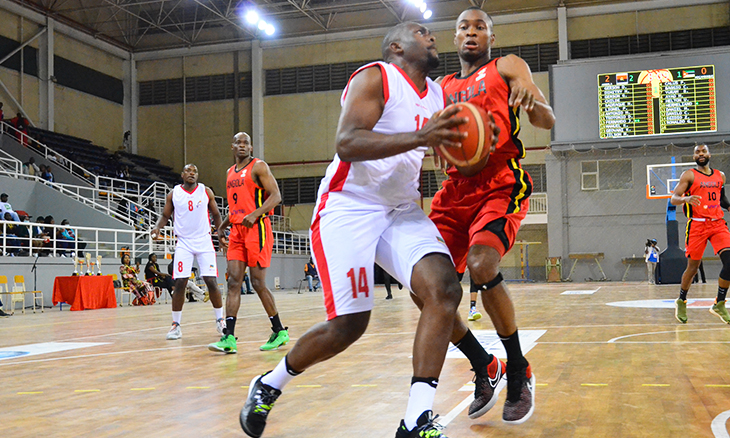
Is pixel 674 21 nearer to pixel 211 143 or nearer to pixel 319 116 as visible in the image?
pixel 319 116

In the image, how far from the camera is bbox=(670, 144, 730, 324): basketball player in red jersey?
25.0ft

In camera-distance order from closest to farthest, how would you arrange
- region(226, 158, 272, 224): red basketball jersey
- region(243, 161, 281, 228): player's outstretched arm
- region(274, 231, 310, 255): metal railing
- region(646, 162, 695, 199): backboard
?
region(243, 161, 281, 228): player's outstretched arm, region(226, 158, 272, 224): red basketball jersey, region(646, 162, 695, 199): backboard, region(274, 231, 310, 255): metal railing

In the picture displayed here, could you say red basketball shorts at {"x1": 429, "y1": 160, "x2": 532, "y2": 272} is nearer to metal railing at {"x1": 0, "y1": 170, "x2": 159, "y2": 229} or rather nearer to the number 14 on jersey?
the number 14 on jersey

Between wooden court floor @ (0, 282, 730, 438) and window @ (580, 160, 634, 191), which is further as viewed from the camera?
window @ (580, 160, 634, 191)

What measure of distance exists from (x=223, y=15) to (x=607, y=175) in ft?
54.4

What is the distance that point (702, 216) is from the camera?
7.79 meters

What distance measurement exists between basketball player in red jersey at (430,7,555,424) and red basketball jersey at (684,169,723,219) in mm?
5135

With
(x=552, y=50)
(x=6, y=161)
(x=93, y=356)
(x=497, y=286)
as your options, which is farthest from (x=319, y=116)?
(x=497, y=286)

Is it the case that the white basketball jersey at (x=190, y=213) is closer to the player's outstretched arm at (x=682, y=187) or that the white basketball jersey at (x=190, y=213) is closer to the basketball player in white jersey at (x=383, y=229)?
the basketball player in white jersey at (x=383, y=229)

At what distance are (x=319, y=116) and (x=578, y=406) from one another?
2761cm

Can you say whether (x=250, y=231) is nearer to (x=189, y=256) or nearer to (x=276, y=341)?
(x=276, y=341)

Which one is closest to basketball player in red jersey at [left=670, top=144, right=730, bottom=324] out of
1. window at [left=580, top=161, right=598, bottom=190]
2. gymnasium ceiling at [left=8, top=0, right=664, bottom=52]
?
window at [left=580, top=161, right=598, bottom=190]

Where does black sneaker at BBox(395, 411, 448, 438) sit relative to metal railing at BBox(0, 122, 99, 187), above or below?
below

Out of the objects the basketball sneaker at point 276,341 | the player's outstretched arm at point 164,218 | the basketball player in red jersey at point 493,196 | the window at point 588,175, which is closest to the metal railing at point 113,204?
the player's outstretched arm at point 164,218
